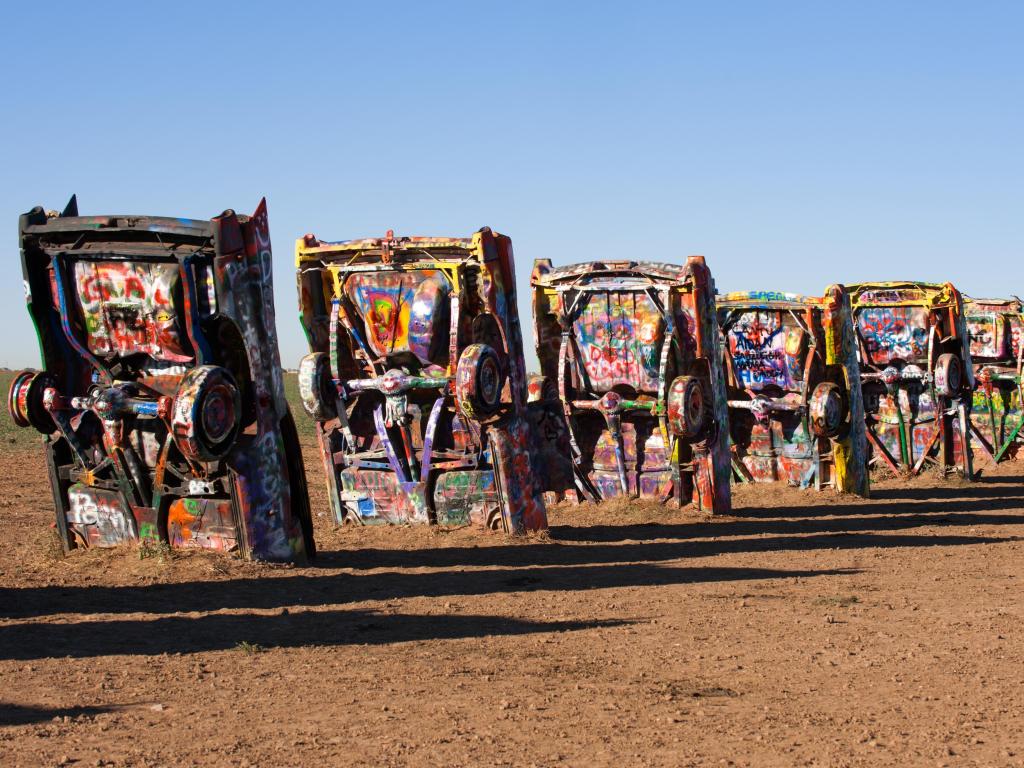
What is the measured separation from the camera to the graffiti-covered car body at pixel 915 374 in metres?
18.0

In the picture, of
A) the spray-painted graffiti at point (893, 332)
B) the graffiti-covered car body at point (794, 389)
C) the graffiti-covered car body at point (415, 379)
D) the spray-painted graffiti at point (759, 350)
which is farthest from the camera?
the spray-painted graffiti at point (893, 332)

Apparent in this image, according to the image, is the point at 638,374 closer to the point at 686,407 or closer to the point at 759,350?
the point at 686,407

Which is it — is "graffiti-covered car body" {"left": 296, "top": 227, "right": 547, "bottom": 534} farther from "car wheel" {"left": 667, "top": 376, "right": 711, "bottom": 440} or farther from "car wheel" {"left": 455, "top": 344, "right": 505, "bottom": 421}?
"car wheel" {"left": 667, "top": 376, "right": 711, "bottom": 440}

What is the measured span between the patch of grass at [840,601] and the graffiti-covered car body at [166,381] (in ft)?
13.7

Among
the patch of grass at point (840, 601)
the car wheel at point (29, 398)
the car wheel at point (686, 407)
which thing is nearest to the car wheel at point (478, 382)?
the car wheel at point (686, 407)

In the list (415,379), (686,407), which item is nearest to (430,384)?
(415,379)

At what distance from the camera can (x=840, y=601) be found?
32.2 feet

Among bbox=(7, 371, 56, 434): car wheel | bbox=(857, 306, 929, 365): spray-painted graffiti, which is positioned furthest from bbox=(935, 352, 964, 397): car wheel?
bbox=(7, 371, 56, 434): car wheel

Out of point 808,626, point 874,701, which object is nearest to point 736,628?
point 808,626

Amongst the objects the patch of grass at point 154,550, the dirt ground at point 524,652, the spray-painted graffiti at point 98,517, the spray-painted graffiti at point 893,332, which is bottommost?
the dirt ground at point 524,652

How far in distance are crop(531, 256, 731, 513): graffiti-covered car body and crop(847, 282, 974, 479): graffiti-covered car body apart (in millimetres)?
4330

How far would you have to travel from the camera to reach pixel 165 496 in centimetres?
1108

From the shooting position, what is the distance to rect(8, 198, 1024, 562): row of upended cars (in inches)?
418

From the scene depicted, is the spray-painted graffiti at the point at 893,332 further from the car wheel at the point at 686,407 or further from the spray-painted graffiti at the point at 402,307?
the spray-painted graffiti at the point at 402,307
